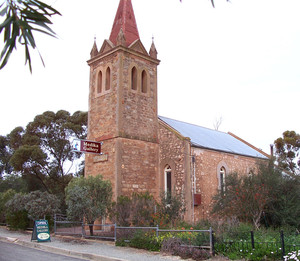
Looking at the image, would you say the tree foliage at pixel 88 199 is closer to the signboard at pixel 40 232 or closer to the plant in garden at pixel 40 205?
the signboard at pixel 40 232

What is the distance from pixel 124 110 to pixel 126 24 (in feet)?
20.3

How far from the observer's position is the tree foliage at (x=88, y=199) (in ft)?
51.5

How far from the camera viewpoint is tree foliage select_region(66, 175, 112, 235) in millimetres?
15688

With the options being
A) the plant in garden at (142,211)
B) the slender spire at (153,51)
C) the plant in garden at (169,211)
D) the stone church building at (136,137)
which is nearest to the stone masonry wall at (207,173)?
the stone church building at (136,137)

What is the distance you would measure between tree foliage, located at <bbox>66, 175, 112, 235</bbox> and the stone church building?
4.57ft

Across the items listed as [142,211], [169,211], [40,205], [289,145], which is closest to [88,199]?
[142,211]

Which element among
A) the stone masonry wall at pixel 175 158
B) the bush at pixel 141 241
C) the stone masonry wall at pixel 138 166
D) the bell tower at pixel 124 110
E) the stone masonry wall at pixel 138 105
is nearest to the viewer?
the bush at pixel 141 241

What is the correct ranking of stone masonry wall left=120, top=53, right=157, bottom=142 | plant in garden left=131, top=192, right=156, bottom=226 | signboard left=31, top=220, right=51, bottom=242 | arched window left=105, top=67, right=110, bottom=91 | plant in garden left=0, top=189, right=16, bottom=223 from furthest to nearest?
plant in garden left=0, top=189, right=16, bottom=223, arched window left=105, top=67, right=110, bottom=91, stone masonry wall left=120, top=53, right=157, bottom=142, signboard left=31, top=220, right=51, bottom=242, plant in garden left=131, top=192, right=156, bottom=226

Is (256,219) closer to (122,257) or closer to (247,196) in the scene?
(247,196)

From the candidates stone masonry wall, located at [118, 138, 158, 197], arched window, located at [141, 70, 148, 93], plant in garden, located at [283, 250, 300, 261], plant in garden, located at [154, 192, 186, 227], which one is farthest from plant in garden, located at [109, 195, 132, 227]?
arched window, located at [141, 70, 148, 93]

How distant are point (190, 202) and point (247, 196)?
158 inches

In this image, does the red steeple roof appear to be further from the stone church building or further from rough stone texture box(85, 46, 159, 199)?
rough stone texture box(85, 46, 159, 199)

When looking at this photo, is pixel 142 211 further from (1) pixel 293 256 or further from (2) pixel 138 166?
(1) pixel 293 256

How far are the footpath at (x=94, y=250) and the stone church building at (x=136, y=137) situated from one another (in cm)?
358
